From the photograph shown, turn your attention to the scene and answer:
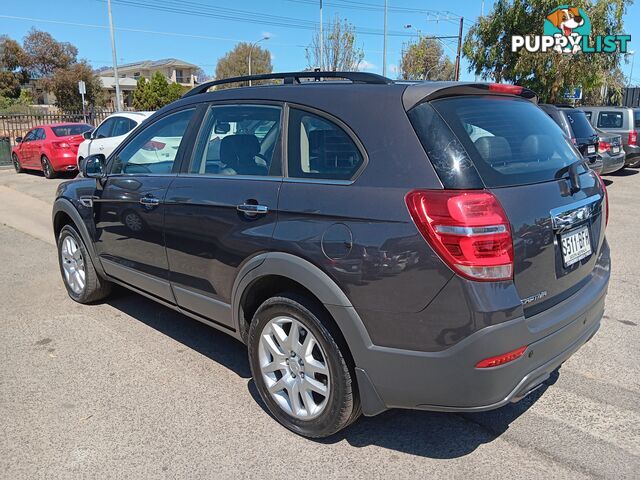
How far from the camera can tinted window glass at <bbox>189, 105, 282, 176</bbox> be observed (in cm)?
301

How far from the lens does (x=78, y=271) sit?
15.9 ft

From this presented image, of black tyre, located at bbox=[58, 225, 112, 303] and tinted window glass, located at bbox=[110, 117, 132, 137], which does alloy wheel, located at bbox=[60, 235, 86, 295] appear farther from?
tinted window glass, located at bbox=[110, 117, 132, 137]

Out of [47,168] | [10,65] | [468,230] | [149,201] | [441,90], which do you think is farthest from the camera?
[10,65]

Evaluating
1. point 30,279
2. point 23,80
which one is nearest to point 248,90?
point 30,279

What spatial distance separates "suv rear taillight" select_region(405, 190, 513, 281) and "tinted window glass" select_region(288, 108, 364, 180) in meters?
0.47

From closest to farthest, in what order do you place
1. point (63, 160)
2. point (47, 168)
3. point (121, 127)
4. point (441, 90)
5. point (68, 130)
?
point (441, 90)
point (121, 127)
point (63, 160)
point (47, 168)
point (68, 130)

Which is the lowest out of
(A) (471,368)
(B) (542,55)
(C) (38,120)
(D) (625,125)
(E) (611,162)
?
(A) (471,368)

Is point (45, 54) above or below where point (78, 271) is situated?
above

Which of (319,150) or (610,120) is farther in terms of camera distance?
(610,120)

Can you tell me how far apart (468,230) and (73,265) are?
3978mm

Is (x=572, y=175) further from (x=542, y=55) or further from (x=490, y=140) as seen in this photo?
(x=542, y=55)

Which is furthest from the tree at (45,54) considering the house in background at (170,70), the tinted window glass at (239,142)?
the tinted window glass at (239,142)

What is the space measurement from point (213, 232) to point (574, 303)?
1.96 m

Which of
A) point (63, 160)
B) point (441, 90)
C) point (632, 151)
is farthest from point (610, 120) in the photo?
point (63, 160)
